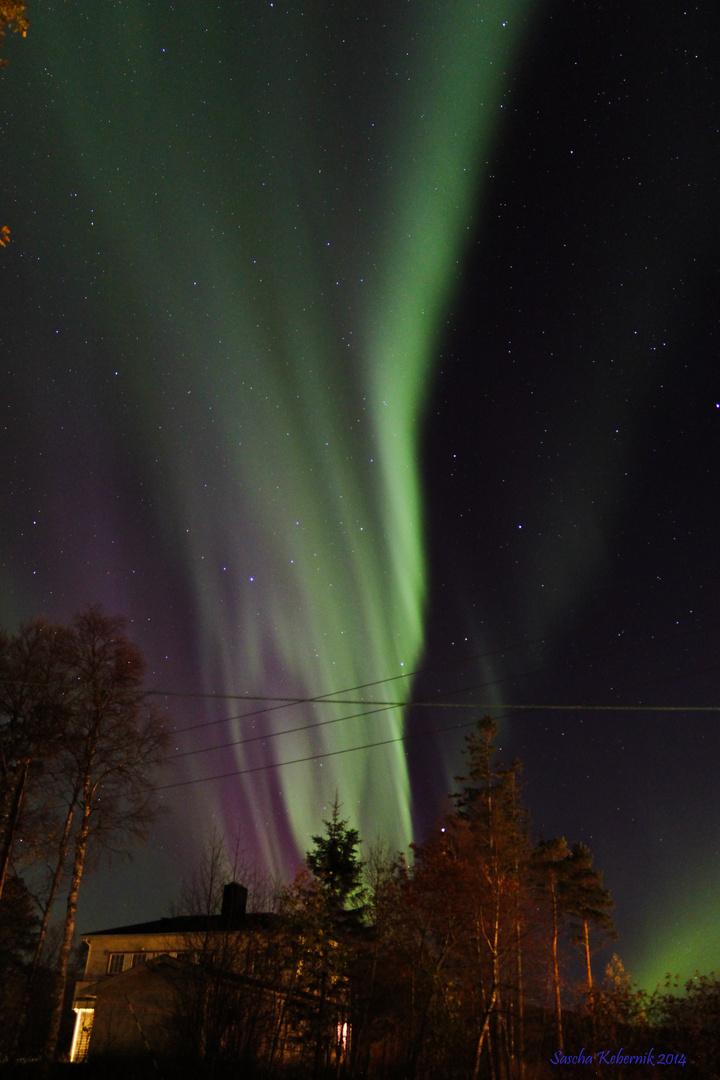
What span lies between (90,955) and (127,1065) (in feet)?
110

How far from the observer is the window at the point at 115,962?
48.2 metres

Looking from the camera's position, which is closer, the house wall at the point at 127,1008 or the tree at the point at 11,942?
the house wall at the point at 127,1008

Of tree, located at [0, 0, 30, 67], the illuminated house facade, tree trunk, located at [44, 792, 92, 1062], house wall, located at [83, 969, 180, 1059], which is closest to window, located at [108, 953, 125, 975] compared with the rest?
house wall, located at [83, 969, 180, 1059]

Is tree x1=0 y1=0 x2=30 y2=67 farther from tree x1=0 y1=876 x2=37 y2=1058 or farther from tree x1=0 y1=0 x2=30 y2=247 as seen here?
tree x1=0 y1=876 x2=37 y2=1058

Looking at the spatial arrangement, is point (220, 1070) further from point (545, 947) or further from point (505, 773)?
point (505, 773)

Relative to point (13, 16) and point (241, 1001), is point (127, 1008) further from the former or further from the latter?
point (13, 16)

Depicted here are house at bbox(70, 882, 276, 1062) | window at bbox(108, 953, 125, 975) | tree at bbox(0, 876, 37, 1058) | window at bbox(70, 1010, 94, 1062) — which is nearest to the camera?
house at bbox(70, 882, 276, 1062)

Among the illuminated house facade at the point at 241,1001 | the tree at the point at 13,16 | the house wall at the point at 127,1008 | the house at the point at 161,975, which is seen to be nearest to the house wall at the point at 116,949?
the house at the point at 161,975

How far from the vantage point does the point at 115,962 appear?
1917 inches

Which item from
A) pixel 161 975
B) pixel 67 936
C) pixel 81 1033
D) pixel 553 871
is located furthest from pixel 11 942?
pixel 553 871

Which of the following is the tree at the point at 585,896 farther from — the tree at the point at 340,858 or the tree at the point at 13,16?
the tree at the point at 13,16

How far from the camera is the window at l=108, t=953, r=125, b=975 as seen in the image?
48250 millimetres

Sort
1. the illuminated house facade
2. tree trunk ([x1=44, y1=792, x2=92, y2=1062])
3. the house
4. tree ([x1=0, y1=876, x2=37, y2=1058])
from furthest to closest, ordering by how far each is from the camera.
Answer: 1. tree ([x1=0, y1=876, x2=37, y2=1058])
2. tree trunk ([x1=44, y1=792, x2=92, y2=1062])
3. the house
4. the illuminated house facade

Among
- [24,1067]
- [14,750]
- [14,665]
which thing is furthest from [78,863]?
[24,1067]
